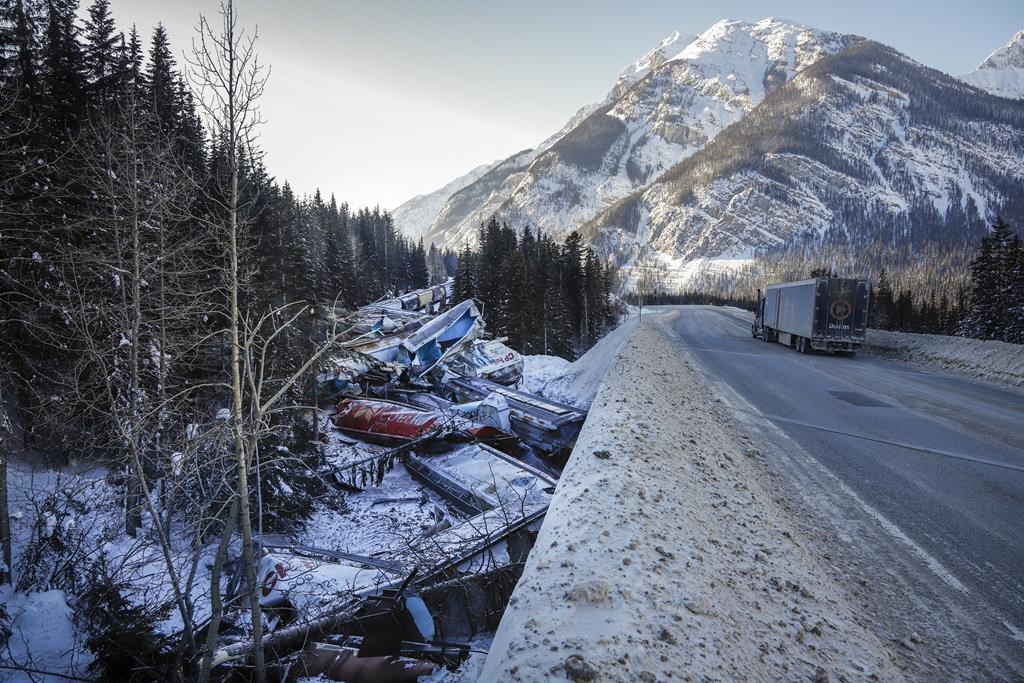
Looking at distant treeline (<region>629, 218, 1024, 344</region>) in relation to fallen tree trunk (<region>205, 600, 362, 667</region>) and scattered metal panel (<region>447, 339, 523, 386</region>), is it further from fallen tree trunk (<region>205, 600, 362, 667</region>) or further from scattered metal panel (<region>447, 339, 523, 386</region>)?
fallen tree trunk (<region>205, 600, 362, 667</region>)

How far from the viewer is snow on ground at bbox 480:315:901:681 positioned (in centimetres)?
294

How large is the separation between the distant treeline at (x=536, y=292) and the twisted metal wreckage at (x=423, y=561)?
2595 centimetres

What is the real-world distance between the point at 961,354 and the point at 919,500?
17381 millimetres

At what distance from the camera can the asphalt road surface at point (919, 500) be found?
12.1ft

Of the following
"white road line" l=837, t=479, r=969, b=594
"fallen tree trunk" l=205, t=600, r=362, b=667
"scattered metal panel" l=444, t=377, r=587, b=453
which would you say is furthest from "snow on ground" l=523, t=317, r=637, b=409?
"fallen tree trunk" l=205, t=600, r=362, b=667

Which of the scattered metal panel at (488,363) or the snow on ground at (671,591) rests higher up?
the snow on ground at (671,591)

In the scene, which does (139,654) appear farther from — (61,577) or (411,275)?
(411,275)

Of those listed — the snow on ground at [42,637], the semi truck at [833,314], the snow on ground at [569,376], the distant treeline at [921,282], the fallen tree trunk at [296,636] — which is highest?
the distant treeline at [921,282]

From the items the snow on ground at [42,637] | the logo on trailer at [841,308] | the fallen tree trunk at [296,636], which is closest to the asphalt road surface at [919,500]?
→ the fallen tree trunk at [296,636]

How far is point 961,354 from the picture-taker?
17.9 meters

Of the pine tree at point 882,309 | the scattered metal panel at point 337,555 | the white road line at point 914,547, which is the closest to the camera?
the white road line at point 914,547

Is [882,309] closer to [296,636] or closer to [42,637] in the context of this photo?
[296,636]

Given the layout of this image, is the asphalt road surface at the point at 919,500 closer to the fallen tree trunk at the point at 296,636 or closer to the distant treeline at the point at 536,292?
the fallen tree trunk at the point at 296,636

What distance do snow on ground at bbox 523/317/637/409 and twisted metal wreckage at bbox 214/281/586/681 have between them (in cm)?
316
